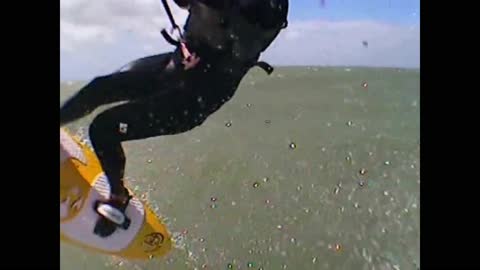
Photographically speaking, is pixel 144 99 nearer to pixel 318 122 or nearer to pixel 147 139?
pixel 147 139

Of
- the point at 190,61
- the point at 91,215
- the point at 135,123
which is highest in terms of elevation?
the point at 190,61

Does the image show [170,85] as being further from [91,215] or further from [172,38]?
[91,215]

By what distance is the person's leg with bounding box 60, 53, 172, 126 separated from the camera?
1876 millimetres

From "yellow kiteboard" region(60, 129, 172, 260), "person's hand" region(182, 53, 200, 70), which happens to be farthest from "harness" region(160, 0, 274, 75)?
"yellow kiteboard" region(60, 129, 172, 260)

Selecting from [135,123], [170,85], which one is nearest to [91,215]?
[135,123]

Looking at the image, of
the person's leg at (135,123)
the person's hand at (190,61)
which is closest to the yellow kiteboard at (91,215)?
the person's leg at (135,123)

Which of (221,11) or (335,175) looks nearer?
(221,11)

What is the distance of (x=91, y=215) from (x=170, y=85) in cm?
36

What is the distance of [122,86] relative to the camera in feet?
6.19

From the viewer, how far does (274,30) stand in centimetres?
190

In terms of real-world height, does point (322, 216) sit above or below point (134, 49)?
below

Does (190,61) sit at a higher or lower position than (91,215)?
higher

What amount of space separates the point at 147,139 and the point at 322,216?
0.47 metres
